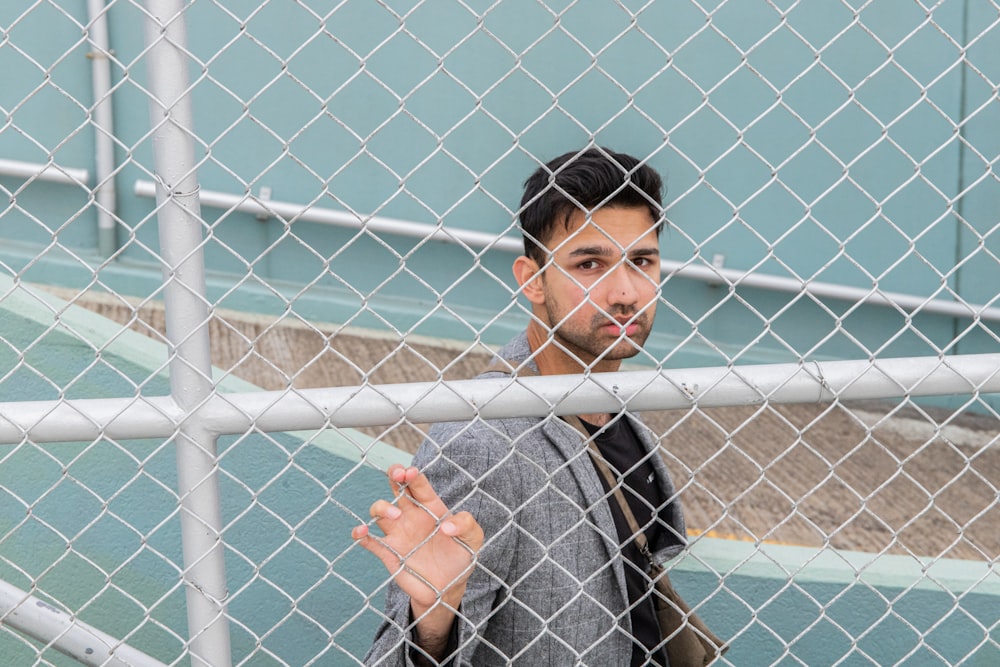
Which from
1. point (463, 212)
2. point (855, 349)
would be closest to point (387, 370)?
point (463, 212)

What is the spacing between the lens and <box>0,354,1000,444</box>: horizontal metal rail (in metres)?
1.77

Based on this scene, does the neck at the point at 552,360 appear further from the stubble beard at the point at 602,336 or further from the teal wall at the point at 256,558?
the teal wall at the point at 256,558

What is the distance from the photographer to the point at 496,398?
188 centimetres

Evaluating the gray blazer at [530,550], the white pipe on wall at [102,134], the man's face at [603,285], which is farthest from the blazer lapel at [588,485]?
the white pipe on wall at [102,134]

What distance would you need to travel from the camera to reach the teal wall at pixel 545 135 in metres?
4.86

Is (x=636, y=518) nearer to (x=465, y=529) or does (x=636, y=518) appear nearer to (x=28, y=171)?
(x=465, y=529)

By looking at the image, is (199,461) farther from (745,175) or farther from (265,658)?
(745,175)

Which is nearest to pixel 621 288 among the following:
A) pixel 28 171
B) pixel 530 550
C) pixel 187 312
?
pixel 530 550

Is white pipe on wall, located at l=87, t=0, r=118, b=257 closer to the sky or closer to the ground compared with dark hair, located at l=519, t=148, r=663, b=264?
closer to the ground

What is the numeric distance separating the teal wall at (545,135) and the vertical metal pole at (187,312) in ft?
9.97

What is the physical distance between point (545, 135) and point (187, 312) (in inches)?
131

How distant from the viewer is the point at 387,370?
449 cm

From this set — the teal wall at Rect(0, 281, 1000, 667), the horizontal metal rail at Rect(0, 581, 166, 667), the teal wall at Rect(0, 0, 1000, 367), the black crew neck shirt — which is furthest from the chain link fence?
the horizontal metal rail at Rect(0, 581, 166, 667)

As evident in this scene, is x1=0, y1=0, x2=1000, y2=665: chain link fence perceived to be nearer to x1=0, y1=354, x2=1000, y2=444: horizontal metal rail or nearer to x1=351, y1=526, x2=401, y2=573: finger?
x1=0, y1=354, x2=1000, y2=444: horizontal metal rail
